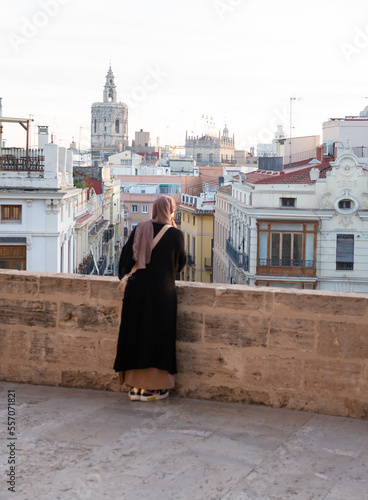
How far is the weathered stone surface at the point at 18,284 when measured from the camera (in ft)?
16.9

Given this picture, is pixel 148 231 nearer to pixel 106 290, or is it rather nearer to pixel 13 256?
pixel 106 290

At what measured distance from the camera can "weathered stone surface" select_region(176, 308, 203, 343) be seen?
190 inches

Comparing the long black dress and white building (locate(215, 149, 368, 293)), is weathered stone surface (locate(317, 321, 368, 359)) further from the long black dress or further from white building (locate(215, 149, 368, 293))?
white building (locate(215, 149, 368, 293))

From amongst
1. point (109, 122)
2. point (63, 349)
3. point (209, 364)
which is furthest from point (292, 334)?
point (109, 122)

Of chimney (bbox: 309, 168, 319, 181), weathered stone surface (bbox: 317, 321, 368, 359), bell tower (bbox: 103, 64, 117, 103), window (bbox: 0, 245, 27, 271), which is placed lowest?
window (bbox: 0, 245, 27, 271)

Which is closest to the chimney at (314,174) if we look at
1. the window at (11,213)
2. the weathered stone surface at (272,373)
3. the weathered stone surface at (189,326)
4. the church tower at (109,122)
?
the window at (11,213)

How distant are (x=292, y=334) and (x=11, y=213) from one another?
18663 millimetres

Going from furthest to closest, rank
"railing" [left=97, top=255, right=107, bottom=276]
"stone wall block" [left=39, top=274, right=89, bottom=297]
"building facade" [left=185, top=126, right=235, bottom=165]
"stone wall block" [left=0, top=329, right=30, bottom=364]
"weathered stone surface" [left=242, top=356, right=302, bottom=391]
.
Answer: "building facade" [left=185, top=126, right=235, bottom=165], "railing" [left=97, top=255, right=107, bottom=276], "stone wall block" [left=0, top=329, right=30, bottom=364], "stone wall block" [left=39, top=274, right=89, bottom=297], "weathered stone surface" [left=242, top=356, right=302, bottom=391]

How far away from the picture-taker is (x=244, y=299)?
4.73 m

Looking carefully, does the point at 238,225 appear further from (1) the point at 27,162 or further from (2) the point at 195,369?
(2) the point at 195,369

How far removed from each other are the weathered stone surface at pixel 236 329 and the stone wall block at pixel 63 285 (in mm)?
822

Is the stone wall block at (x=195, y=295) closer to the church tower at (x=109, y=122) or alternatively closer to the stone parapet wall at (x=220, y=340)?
the stone parapet wall at (x=220, y=340)

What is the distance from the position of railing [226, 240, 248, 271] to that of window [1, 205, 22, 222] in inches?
333

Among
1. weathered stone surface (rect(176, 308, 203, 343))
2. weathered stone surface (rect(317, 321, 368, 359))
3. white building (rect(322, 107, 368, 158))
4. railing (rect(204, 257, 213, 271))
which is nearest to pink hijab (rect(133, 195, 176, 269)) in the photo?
weathered stone surface (rect(176, 308, 203, 343))
